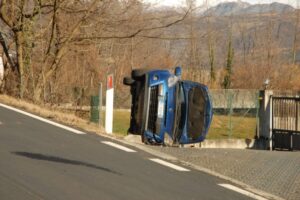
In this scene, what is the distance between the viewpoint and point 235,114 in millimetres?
29469

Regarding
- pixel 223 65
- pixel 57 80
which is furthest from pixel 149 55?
pixel 57 80

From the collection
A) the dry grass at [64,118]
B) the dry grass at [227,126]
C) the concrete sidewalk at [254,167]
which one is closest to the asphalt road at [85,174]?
the concrete sidewalk at [254,167]

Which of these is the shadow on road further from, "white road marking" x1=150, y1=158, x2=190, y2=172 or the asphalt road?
"white road marking" x1=150, y1=158, x2=190, y2=172

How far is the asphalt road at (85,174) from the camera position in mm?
6281

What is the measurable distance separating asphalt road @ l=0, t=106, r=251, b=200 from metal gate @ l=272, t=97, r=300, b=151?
13.1 metres

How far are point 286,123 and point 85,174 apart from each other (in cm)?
1626

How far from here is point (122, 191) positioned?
6.52 m

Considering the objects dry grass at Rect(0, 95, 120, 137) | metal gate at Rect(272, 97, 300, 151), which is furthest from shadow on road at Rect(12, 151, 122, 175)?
metal gate at Rect(272, 97, 300, 151)

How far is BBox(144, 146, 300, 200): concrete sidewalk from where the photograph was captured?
8.14 m

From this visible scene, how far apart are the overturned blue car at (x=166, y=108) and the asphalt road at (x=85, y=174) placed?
3.50 m

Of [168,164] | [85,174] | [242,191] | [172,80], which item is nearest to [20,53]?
[172,80]

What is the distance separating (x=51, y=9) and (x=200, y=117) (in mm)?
8362

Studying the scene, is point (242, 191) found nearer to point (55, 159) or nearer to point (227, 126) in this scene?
point (55, 159)

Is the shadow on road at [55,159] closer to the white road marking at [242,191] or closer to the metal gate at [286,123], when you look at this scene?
the white road marking at [242,191]
